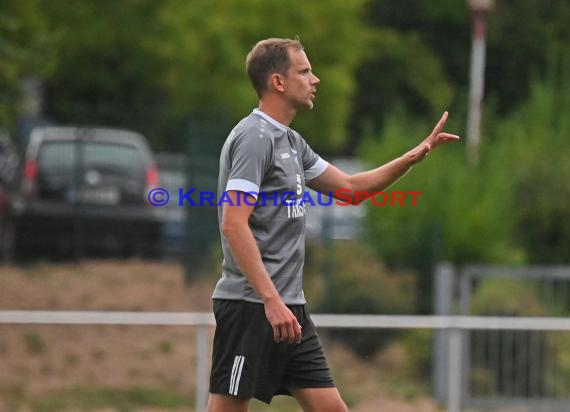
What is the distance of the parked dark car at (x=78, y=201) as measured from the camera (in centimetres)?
1609

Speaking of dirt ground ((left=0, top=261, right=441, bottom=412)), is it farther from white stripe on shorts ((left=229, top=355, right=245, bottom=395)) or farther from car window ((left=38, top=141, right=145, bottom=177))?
white stripe on shorts ((left=229, top=355, right=245, bottom=395))

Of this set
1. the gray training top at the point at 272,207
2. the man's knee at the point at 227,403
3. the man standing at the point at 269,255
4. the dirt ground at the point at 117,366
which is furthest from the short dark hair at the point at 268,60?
the dirt ground at the point at 117,366

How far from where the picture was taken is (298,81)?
582 centimetres

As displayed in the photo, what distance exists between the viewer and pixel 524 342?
11.5 metres

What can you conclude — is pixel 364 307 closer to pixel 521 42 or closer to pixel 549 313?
pixel 549 313

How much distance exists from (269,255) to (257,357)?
0.41m

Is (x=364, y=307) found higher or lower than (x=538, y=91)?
lower

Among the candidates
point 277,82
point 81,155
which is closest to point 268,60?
point 277,82

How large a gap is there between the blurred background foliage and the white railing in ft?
9.30

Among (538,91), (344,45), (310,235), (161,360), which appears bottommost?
(161,360)

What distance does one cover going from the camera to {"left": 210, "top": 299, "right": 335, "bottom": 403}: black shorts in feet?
19.0

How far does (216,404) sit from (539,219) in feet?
30.8

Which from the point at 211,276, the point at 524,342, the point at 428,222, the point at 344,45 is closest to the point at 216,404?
the point at 524,342

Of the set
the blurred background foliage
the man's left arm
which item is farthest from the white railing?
the man's left arm
